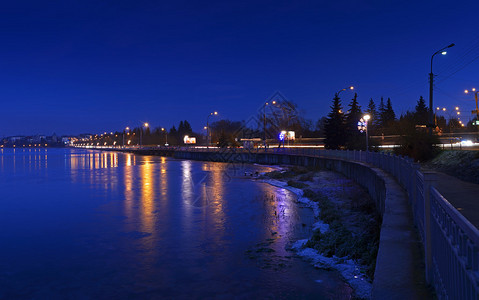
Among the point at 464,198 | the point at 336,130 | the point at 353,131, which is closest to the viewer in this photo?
the point at 464,198

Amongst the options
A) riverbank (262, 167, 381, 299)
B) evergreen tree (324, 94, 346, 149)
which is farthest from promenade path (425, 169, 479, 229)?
evergreen tree (324, 94, 346, 149)

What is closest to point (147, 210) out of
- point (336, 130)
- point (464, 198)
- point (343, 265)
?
point (343, 265)

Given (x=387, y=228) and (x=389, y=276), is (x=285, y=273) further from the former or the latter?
(x=389, y=276)

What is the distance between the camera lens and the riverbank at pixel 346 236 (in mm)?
8969

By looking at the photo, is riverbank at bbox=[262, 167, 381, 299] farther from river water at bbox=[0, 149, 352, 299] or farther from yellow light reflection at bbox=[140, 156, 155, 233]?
yellow light reflection at bbox=[140, 156, 155, 233]

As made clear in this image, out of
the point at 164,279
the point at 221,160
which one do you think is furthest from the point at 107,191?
the point at 221,160

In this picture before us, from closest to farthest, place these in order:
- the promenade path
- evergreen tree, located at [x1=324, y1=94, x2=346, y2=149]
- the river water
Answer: the river water, the promenade path, evergreen tree, located at [x1=324, y1=94, x2=346, y2=149]

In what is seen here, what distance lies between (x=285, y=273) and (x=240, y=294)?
151 cm

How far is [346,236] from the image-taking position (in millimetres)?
11477

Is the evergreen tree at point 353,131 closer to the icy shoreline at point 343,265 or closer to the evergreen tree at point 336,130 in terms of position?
the evergreen tree at point 336,130

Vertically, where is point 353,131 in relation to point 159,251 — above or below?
above

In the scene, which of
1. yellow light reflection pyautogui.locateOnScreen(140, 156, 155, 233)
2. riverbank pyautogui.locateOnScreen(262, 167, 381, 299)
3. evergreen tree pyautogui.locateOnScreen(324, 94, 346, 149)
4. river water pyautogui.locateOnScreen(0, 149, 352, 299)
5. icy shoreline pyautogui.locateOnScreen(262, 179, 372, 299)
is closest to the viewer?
icy shoreline pyautogui.locateOnScreen(262, 179, 372, 299)

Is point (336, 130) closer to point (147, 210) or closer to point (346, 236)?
point (147, 210)

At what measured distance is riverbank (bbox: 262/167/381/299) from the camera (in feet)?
29.4
